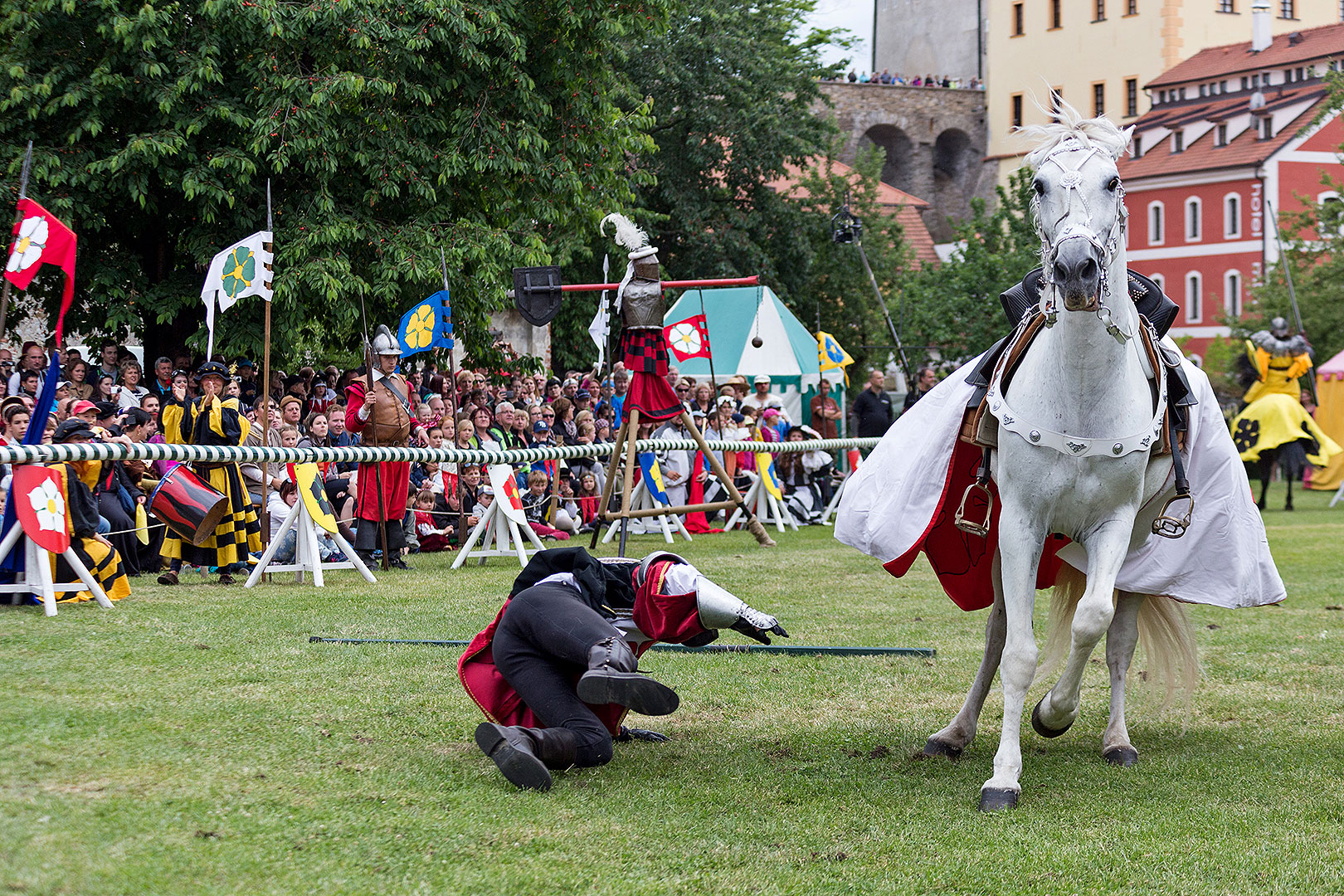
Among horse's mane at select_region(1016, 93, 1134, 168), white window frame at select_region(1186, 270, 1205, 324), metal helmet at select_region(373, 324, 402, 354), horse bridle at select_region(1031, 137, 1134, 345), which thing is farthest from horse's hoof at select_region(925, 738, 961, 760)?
white window frame at select_region(1186, 270, 1205, 324)

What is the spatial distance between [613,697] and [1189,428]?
2.71m

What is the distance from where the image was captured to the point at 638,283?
12.5m

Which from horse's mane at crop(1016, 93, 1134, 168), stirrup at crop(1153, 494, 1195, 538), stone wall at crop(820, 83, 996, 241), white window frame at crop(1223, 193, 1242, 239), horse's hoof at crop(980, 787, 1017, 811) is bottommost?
horse's hoof at crop(980, 787, 1017, 811)

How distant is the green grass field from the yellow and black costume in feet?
2.91

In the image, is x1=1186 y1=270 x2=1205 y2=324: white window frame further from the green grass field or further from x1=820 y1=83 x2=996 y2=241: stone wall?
the green grass field

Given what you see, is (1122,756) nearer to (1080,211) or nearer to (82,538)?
(1080,211)

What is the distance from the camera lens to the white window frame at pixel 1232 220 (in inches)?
2360

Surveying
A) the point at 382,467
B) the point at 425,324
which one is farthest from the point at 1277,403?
the point at 382,467

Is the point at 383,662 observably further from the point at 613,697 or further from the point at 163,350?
the point at 163,350

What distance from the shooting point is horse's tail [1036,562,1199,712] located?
258 inches

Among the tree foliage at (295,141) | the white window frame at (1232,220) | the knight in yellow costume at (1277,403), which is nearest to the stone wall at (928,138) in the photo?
the white window frame at (1232,220)

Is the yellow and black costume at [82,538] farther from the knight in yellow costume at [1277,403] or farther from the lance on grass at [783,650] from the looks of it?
the knight in yellow costume at [1277,403]

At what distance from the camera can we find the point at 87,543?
1013 cm

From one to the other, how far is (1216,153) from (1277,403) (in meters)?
Answer: 43.8
